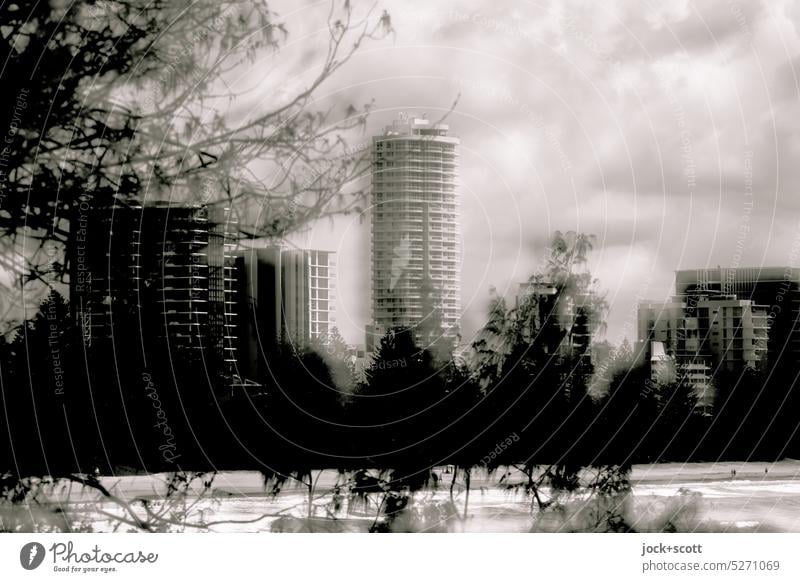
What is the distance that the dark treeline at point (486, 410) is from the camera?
10.9m

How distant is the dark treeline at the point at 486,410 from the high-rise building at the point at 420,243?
0.29 meters

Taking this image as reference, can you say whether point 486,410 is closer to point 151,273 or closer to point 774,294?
point 774,294

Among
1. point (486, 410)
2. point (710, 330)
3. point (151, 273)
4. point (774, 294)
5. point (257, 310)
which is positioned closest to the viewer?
point (151, 273)

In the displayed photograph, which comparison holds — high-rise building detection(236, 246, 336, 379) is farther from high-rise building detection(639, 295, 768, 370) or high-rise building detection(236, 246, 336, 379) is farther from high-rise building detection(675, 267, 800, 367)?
high-rise building detection(675, 267, 800, 367)

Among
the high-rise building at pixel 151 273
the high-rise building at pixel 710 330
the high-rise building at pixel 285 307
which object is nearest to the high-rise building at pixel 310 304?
the high-rise building at pixel 285 307

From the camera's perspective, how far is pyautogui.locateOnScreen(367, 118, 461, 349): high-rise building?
1129cm

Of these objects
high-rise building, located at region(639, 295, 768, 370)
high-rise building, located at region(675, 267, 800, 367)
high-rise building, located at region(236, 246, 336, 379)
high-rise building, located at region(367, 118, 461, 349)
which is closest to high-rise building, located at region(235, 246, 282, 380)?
high-rise building, located at region(236, 246, 336, 379)

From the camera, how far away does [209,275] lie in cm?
1050

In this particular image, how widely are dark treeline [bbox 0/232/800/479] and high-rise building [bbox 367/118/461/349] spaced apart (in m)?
0.29

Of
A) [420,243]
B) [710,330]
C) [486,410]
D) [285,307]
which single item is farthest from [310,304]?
[710,330]

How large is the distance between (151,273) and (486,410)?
382 cm

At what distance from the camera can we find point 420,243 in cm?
1170

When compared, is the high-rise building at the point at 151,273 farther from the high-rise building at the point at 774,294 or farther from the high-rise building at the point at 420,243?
the high-rise building at the point at 774,294
